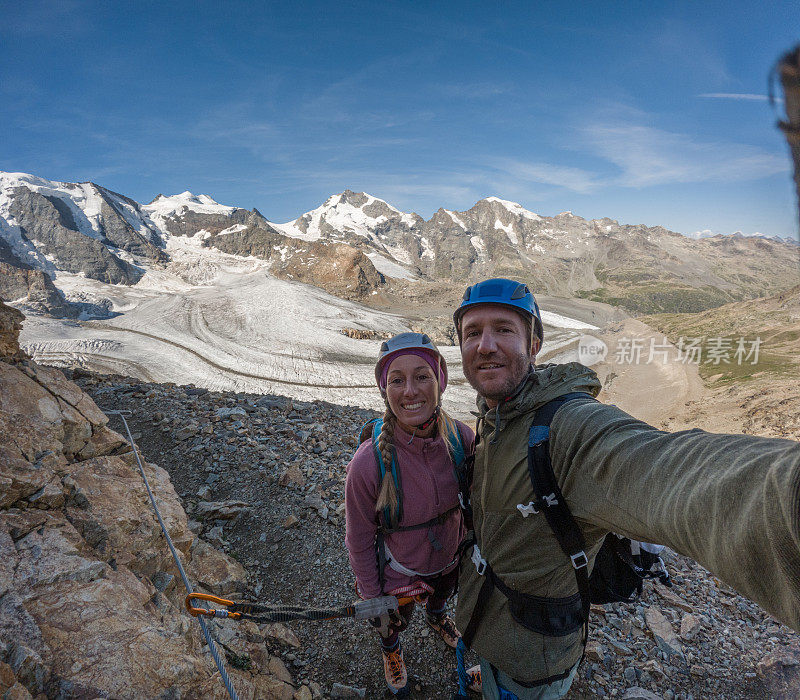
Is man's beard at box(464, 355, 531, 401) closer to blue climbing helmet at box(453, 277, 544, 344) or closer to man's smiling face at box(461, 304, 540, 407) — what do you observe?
man's smiling face at box(461, 304, 540, 407)

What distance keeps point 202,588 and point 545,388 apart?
4306 millimetres

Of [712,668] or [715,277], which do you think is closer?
[712,668]

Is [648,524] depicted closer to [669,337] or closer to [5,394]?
[5,394]

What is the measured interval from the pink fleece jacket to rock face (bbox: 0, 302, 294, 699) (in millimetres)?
1155

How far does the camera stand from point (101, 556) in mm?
2914

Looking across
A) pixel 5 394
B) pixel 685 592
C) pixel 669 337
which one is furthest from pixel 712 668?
pixel 669 337

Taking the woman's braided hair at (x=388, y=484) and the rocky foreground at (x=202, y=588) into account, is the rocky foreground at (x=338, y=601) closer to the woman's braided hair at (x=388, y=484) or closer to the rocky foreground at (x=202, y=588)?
the rocky foreground at (x=202, y=588)

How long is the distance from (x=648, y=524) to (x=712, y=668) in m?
4.41

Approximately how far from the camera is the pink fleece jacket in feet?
8.89

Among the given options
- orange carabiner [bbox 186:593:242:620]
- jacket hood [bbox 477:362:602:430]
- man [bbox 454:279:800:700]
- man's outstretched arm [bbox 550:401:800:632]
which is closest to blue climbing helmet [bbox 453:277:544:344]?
man [bbox 454:279:800:700]

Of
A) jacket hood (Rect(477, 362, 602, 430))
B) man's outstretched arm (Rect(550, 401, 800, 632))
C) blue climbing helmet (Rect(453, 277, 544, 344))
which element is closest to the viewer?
man's outstretched arm (Rect(550, 401, 800, 632))

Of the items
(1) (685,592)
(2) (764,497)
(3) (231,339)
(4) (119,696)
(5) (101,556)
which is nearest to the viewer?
(2) (764,497)

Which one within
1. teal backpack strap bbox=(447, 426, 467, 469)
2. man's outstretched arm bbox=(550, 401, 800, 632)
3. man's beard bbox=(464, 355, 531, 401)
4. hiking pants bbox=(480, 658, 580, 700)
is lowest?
hiking pants bbox=(480, 658, 580, 700)

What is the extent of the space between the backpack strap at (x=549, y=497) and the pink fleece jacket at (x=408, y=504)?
41.7 inches
